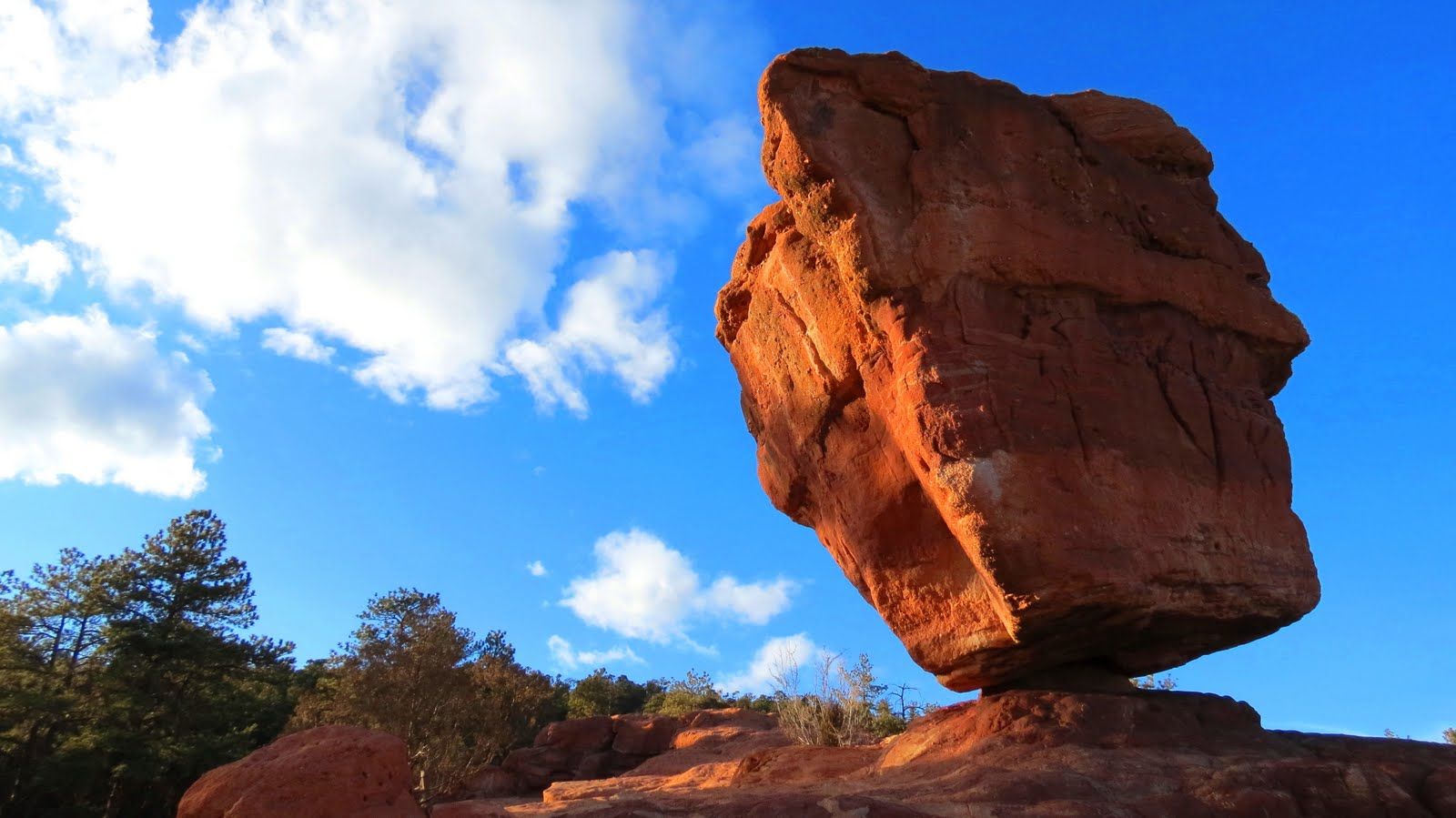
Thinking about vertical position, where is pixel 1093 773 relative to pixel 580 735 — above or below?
below

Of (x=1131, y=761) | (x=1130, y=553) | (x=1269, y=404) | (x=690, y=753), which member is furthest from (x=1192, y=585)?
(x=690, y=753)

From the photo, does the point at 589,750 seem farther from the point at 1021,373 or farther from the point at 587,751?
the point at 1021,373

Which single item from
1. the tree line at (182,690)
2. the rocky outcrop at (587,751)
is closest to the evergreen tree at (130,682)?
the tree line at (182,690)

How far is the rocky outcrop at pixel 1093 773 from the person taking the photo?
6676 millimetres

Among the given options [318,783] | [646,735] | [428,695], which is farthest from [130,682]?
[318,783]

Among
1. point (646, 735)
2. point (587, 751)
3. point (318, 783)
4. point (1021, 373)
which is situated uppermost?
point (1021, 373)

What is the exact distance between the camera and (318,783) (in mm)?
6508

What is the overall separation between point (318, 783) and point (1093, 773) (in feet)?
19.3

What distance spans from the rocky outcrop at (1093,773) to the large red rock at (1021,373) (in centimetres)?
74

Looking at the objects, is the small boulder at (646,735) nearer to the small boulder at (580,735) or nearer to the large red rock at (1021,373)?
the small boulder at (580,735)

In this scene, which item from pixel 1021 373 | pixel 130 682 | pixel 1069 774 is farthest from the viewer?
pixel 130 682

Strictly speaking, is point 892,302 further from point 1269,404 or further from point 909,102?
point 1269,404

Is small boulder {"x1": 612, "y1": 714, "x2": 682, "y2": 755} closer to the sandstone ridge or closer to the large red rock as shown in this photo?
the large red rock

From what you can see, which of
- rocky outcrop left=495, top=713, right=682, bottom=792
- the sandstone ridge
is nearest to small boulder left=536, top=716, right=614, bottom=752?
rocky outcrop left=495, top=713, right=682, bottom=792
